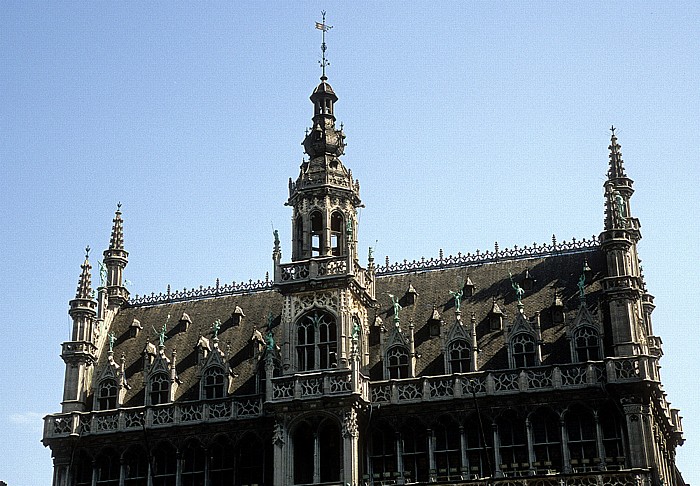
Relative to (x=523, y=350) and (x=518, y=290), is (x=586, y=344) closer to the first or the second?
(x=523, y=350)

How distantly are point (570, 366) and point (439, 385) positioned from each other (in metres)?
6.61

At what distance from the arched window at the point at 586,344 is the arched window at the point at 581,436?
2.94 m

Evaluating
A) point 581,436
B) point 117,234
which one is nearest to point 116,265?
point 117,234

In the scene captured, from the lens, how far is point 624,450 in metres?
59.9

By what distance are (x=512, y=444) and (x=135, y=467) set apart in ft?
67.4

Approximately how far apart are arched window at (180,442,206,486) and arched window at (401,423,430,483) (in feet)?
36.4

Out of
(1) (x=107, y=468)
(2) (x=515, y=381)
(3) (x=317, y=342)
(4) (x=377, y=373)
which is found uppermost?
(3) (x=317, y=342)

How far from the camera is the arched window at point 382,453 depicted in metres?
63.1

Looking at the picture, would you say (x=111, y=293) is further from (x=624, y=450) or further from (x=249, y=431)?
(x=624, y=450)

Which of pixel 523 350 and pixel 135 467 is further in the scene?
pixel 135 467

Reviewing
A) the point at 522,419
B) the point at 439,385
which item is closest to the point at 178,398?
the point at 439,385

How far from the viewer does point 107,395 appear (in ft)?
229

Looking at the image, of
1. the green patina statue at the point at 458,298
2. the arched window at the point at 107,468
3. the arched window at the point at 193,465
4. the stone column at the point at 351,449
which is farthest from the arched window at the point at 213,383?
the green patina statue at the point at 458,298

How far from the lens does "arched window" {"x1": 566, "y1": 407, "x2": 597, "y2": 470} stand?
60656mm
